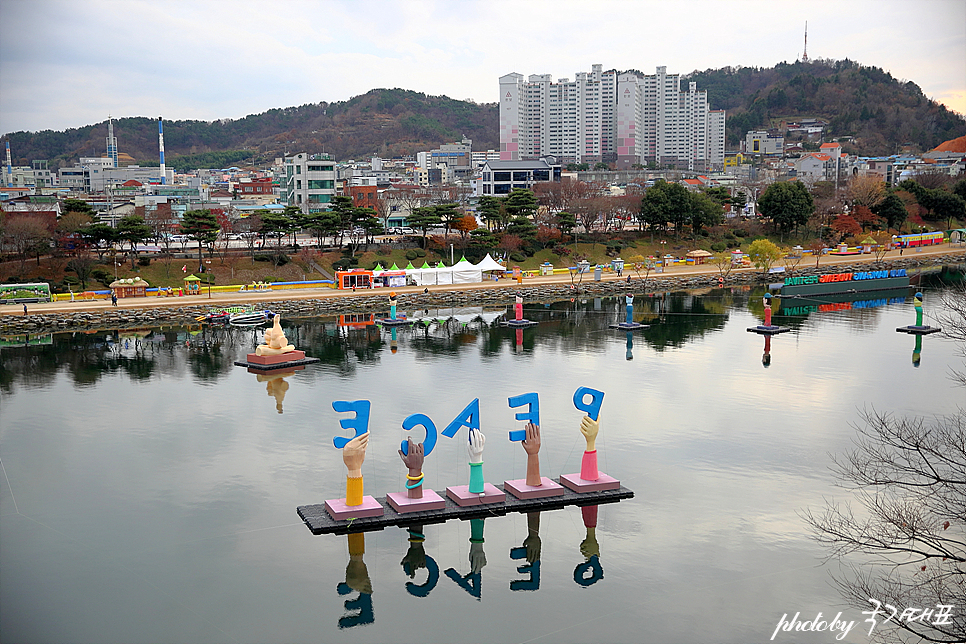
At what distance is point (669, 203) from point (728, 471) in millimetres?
48663

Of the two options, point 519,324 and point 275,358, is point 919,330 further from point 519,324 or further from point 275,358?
point 275,358

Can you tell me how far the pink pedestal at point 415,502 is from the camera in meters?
17.2

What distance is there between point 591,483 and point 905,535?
6.00 m

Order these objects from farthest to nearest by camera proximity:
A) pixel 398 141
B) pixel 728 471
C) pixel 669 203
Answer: pixel 398 141, pixel 669 203, pixel 728 471

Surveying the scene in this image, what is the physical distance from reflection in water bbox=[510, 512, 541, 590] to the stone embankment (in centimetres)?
2909

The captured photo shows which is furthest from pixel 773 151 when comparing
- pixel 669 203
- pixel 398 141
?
pixel 669 203

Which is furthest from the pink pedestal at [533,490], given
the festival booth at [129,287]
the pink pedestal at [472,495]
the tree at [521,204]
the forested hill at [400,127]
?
the forested hill at [400,127]

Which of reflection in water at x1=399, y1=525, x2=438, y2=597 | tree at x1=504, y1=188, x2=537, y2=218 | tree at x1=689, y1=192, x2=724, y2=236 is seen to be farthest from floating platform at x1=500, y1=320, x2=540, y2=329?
tree at x1=689, y1=192, x2=724, y2=236

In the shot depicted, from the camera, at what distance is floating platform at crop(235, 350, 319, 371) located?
3150cm

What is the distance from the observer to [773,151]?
162375 millimetres

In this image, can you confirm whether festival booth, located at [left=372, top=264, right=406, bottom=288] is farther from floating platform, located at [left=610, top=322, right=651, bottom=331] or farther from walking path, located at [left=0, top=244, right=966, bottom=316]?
floating platform, located at [left=610, top=322, right=651, bottom=331]

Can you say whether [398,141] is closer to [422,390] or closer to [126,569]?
[422,390]

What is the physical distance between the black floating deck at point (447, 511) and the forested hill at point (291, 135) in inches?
6015

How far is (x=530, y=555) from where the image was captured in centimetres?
1612
